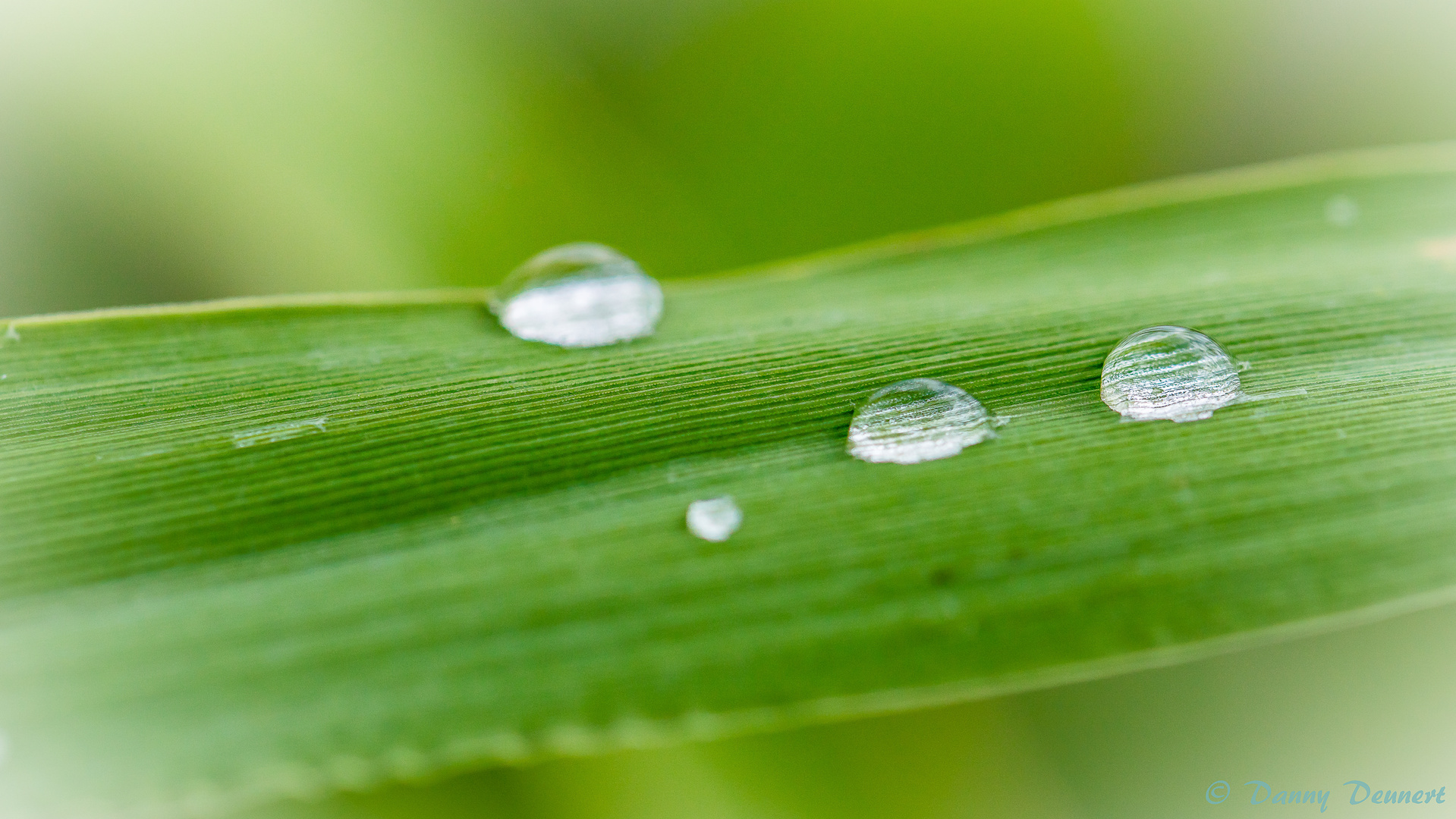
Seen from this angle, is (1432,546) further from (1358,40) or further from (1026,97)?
(1358,40)

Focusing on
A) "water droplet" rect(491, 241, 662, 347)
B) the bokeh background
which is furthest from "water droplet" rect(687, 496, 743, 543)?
the bokeh background

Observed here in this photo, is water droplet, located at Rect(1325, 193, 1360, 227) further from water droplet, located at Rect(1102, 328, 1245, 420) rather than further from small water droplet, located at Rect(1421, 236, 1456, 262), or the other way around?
water droplet, located at Rect(1102, 328, 1245, 420)

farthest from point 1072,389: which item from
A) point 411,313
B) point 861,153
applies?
point 861,153

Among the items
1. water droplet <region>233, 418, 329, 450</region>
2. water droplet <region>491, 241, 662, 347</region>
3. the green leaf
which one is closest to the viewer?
the green leaf

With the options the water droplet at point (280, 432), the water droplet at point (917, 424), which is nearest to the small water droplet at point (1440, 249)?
the water droplet at point (917, 424)

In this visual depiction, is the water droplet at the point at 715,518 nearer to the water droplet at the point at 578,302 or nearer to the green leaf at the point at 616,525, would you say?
the green leaf at the point at 616,525
